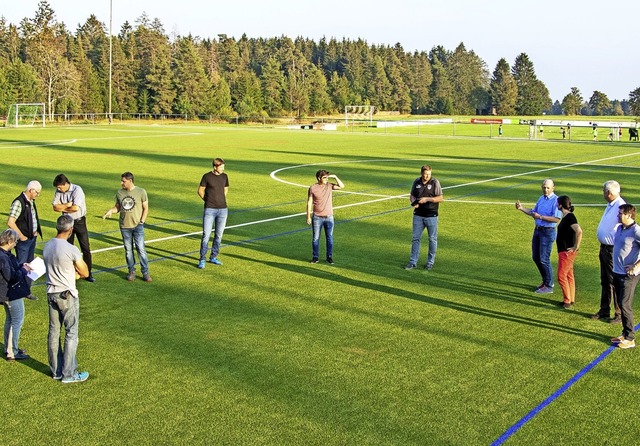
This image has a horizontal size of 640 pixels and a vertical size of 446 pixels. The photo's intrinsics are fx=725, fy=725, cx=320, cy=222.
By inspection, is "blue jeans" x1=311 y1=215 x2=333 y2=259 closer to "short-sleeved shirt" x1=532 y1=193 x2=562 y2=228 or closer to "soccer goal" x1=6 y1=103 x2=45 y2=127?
"short-sleeved shirt" x1=532 y1=193 x2=562 y2=228

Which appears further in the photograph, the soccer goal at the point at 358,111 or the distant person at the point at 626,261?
the soccer goal at the point at 358,111

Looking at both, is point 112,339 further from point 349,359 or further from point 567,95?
point 567,95

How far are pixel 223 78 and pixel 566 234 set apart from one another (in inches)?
4591

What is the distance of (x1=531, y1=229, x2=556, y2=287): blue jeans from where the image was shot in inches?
473

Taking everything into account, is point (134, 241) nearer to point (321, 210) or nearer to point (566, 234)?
point (321, 210)

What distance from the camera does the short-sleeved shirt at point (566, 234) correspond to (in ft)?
36.4

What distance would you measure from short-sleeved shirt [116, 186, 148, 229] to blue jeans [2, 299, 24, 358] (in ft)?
13.0

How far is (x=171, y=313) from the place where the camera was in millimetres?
10867

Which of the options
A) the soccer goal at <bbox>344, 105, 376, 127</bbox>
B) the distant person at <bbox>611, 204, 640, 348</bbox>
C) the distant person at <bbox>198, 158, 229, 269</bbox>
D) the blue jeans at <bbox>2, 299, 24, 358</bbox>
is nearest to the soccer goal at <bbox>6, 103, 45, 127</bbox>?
the soccer goal at <bbox>344, 105, 376, 127</bbox>

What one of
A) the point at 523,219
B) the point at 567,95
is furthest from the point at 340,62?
the point at 523,219

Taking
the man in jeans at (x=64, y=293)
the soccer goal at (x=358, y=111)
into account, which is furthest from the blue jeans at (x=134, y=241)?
the soccer goal at (x=358, y=111)

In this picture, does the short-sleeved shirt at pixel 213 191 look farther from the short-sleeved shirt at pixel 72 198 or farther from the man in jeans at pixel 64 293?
the man in jeans at pixel 64 293

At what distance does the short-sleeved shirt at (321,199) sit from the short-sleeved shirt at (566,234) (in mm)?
4580

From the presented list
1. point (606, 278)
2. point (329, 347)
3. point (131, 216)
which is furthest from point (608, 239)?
point (131, 216)
